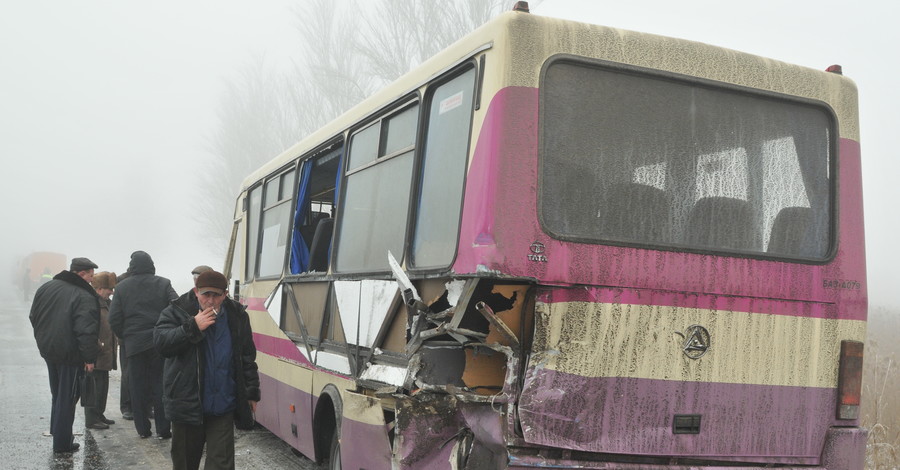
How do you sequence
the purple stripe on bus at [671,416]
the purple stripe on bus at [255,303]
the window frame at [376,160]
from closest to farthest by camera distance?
the purple stripe on bus at [671,416], the window frame at [376,160], the purple stripe on bus at [255,303]

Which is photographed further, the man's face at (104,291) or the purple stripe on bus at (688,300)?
the man's face at (104,291)

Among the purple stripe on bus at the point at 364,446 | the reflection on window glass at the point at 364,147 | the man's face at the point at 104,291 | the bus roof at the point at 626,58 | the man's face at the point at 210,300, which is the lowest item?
the purple stripe on bus at the point at 364,446

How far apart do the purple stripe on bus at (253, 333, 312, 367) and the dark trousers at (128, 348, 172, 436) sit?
140cm

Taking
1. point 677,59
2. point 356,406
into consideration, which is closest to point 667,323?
point 677,59

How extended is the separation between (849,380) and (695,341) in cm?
101

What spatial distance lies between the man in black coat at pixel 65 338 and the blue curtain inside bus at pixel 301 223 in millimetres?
2323

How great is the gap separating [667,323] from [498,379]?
869 millimetres

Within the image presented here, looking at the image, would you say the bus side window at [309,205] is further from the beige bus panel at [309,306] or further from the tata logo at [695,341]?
the tata logo at [695,341]

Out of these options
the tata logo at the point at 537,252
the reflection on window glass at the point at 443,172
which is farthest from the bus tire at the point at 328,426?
the tata logo at the point at 537,252

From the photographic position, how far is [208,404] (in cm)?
559

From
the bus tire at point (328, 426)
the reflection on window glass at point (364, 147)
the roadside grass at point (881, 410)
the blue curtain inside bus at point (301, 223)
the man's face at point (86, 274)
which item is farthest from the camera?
the man's face at point (86, 274)

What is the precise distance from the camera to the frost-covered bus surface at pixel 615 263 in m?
4.09

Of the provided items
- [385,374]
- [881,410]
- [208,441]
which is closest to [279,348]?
[208,441]

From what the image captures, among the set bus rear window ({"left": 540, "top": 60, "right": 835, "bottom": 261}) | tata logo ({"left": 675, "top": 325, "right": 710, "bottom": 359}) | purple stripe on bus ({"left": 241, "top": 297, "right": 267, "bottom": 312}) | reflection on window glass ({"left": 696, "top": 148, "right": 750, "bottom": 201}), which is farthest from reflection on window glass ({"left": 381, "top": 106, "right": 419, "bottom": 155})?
purple stripe on bus ({"left": 241, "top": 297, "right": 267, "bottom": 312})
